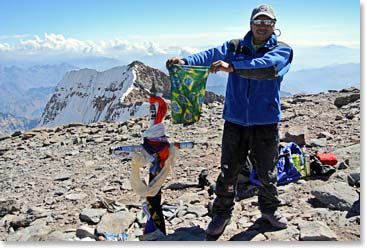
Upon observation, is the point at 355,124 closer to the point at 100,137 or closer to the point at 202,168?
the point at 202,168

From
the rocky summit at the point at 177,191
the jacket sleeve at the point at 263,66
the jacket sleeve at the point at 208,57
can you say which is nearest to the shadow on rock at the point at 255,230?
the rocky summit at the point at 177,191

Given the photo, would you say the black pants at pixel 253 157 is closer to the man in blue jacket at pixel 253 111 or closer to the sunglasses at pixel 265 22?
the man in blue jacket at pixel 253 111

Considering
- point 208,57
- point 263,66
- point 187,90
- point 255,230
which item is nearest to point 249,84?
point 263,66

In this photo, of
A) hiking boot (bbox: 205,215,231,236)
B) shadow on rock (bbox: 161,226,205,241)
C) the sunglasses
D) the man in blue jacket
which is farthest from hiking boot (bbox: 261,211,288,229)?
the sunglasses

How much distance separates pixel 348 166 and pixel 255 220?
84.4 inches

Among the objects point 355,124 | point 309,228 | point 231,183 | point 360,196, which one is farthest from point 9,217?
point 355,124

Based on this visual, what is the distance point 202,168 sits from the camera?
7160 mm

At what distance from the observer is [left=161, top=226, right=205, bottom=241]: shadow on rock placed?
14.8ft

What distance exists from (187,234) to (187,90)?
158 centimetres

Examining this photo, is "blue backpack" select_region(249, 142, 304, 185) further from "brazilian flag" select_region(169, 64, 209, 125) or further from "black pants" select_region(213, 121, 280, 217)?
"brazilian flag" select_region(169, 64, 209, 125)

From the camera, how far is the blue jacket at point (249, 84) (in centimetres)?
401

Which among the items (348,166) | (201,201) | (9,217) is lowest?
(9,217)

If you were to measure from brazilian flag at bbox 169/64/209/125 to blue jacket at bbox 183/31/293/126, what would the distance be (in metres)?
0.12

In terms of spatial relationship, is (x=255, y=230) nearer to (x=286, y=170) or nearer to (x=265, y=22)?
(x=286, y=170)
